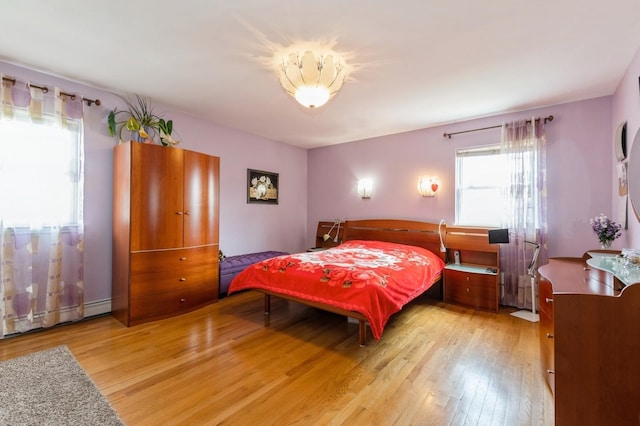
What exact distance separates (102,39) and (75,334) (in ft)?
8.84

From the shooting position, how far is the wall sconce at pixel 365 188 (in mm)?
5023

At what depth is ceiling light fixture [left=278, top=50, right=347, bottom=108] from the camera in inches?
92.7

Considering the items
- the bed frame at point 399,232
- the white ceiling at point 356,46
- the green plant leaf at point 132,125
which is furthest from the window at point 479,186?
the green plant leaf at point 132,125

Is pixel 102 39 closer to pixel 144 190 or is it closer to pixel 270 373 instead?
pixel 144 190

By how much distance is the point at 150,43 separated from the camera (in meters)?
2.25

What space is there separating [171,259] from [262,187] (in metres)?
2.14

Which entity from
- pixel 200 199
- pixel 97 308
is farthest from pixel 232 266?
pixel 97 308

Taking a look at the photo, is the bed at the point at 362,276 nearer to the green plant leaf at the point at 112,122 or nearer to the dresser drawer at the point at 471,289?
the dresser drawer at the point at 471,289

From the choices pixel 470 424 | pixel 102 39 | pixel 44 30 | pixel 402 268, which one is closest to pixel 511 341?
pixel 402 268

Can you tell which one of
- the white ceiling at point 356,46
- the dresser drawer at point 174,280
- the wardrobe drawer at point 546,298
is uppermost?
the white ceiling at point 356,46

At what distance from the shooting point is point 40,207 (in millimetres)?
2766

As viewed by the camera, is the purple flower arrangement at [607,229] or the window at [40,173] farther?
the window at [40,173]

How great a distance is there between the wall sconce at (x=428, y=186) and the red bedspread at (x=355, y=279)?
1.02 m

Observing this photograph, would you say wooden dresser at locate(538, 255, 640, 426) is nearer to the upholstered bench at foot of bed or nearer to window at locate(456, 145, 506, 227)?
window at locate(456, 145, 506, 227)
